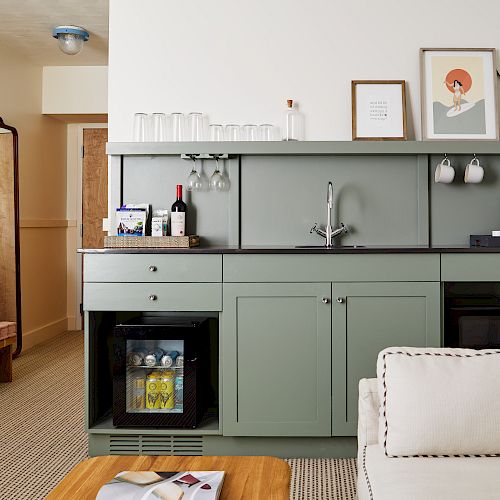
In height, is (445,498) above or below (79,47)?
below

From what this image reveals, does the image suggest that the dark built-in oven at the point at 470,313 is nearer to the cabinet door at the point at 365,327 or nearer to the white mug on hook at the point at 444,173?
the cabinet door at the point at 365,327

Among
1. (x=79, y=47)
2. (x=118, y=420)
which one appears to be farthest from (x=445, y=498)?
(x=79, y=47)

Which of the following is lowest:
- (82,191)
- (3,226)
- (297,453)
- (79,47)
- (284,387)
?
(297,453)

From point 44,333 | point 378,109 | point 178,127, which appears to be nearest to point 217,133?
point 178,127

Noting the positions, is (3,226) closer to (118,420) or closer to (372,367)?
(118,420)

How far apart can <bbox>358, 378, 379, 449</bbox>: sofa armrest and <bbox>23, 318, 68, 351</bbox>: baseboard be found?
4379mm

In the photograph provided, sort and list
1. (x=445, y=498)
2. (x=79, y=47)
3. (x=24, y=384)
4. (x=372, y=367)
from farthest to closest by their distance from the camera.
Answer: (x=79, y=47)
(x=24, y=384)
(x=372, y=367)
(x=445, y=498)

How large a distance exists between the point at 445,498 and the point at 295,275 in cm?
150

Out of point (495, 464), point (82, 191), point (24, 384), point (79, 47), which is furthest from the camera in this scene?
point (82, 191)

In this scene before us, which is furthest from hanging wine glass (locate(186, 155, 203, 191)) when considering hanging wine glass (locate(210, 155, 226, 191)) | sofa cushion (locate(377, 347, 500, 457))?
sofa cushion (locate(377, 347, 500, 457))

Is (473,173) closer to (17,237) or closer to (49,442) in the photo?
(49,442)

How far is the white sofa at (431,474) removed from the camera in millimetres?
1598

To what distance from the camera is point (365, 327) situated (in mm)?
2965

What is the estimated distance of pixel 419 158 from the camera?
3.45m
